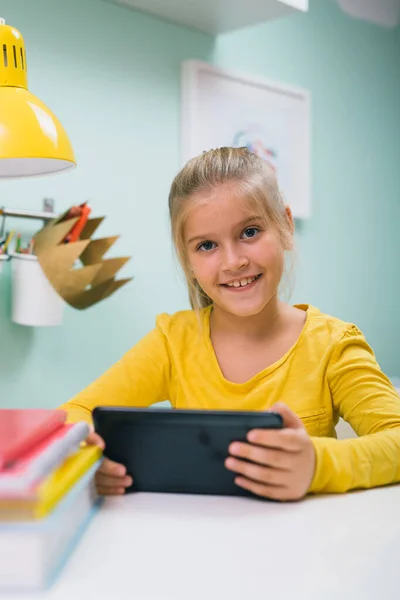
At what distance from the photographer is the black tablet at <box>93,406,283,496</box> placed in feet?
1.82

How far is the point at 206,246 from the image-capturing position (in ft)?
3.10

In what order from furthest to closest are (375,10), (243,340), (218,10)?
(375,10), (218,10), (243,340)

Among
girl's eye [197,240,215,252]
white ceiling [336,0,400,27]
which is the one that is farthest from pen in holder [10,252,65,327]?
white ceiling [336,0,400,27]

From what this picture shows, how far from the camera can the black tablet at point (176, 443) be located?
0.56 m

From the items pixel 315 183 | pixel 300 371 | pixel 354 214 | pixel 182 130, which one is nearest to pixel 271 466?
pixel 300 371

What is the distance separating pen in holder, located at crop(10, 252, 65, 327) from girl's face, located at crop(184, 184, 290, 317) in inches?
13.9

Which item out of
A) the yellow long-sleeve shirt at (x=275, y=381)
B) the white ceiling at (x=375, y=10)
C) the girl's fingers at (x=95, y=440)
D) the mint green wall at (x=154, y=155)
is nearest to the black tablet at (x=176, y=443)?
the girl's fingers at (x=95, y=440)

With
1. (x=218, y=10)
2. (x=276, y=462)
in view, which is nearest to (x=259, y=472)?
(x=276, y=462)

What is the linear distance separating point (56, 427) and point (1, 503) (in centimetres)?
15

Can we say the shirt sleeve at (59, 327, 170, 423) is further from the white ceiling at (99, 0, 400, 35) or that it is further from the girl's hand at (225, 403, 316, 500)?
the white ceiling at (99, 0, 400, 35)

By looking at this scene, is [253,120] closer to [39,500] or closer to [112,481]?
[112,481]

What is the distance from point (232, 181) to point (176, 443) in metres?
0.46

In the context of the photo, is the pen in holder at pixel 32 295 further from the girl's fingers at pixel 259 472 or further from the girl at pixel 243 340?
the girl's fingers at pixel 259 472

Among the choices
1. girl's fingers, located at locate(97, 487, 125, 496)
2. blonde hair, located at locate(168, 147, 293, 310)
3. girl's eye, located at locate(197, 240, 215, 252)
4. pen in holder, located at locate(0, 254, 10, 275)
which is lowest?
girl's fingers, located at locate(97, 487, 125, 496)
